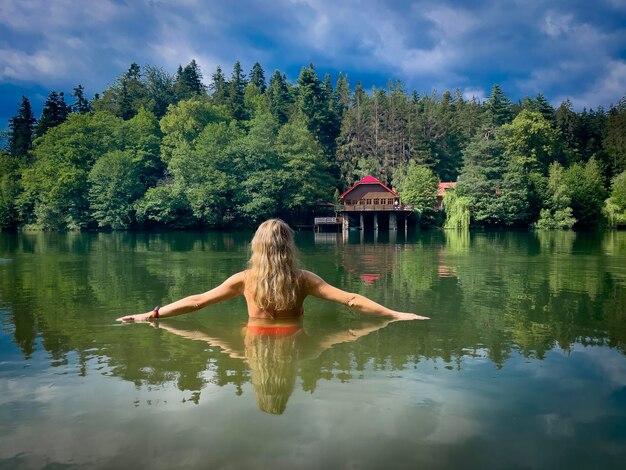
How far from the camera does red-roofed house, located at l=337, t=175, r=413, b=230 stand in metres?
54.5

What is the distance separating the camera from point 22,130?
74.4 metres

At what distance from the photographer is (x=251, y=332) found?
660 centimetres

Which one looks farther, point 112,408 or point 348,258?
point 348,258

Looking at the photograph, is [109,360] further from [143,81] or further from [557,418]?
[143,81]

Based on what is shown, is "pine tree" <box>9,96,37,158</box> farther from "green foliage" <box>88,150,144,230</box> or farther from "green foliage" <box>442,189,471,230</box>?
"green foliage" <box>442,189,471,230</box>

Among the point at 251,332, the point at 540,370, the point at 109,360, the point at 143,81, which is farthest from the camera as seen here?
the point at 143,81

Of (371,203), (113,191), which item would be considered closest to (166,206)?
(113,191)

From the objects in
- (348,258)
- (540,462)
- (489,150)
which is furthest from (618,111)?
(540,462)

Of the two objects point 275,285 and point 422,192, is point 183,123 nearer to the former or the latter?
point 422,192

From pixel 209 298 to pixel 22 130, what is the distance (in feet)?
269

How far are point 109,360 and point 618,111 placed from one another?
8740 cm

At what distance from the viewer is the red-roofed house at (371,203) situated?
54.5 metres

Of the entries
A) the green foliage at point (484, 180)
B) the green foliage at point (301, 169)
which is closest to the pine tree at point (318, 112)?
the green foliage at point (301, 169)

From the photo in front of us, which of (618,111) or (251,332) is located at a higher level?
(618,111)
